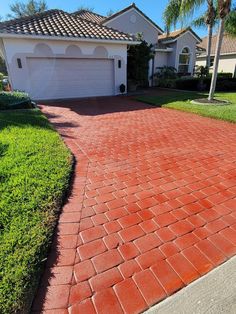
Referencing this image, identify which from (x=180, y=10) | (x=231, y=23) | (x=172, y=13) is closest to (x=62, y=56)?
(x=180, y=10)

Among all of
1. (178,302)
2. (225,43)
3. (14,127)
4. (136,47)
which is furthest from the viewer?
(225,43)

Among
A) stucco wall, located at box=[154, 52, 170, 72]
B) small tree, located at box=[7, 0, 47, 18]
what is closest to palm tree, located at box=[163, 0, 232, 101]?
stucco wall, located at box=[154, 52, 170, 72]

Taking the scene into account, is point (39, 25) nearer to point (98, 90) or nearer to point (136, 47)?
point (98, 90)

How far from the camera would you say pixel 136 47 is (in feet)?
50.9

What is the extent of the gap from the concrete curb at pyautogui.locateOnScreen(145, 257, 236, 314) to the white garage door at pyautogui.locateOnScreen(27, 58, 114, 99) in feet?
40.6

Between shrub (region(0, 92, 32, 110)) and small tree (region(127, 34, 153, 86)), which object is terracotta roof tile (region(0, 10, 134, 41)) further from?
shrub (region(0, 92, 32, 110))

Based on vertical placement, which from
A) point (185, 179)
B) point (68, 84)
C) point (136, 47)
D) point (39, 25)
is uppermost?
point (39, 25)

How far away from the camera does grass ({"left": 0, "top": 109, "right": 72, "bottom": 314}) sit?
194 centimetres

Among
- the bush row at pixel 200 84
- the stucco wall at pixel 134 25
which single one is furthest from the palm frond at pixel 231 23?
the stucco wall at pixel 134 25

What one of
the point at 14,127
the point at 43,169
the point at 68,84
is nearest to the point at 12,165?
→ the point at 43,169

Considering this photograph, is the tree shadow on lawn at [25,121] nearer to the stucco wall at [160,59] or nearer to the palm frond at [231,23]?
the stucco wall at [160,59]

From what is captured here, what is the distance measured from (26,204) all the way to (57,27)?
12176 mm

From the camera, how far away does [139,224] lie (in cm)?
281

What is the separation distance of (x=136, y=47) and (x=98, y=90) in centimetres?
448
